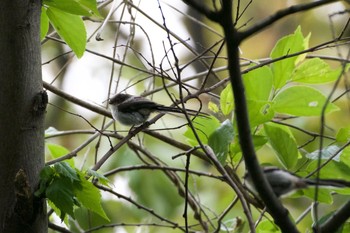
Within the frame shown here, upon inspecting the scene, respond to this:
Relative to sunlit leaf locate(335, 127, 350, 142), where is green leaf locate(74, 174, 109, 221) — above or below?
below

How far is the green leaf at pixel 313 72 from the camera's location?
185cm

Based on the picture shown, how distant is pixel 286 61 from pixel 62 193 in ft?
2.75

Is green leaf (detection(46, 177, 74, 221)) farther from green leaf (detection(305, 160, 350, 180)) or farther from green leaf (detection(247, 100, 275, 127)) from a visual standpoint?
green leaf (detection(305, 160, 350, 180))

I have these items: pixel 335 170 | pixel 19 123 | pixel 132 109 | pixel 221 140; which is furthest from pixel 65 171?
pixel 132 109

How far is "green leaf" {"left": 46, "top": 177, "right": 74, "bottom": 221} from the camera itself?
1453 mm

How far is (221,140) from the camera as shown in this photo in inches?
65.4

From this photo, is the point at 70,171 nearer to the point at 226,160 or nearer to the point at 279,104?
the point at 226,160

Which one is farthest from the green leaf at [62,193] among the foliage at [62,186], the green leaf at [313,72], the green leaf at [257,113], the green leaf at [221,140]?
the green leaf at [313,72]

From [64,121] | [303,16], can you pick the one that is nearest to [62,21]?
[64,121]

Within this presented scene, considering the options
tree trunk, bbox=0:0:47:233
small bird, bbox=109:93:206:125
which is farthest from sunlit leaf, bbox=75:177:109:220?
small bird, bbox=109:93:206:125

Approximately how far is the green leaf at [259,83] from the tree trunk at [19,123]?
0.65 meters

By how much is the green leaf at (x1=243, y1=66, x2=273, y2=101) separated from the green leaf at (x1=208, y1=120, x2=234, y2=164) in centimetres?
16

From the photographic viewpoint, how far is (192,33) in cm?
519

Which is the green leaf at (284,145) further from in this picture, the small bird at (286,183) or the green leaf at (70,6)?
the green leaf at (70,6)
